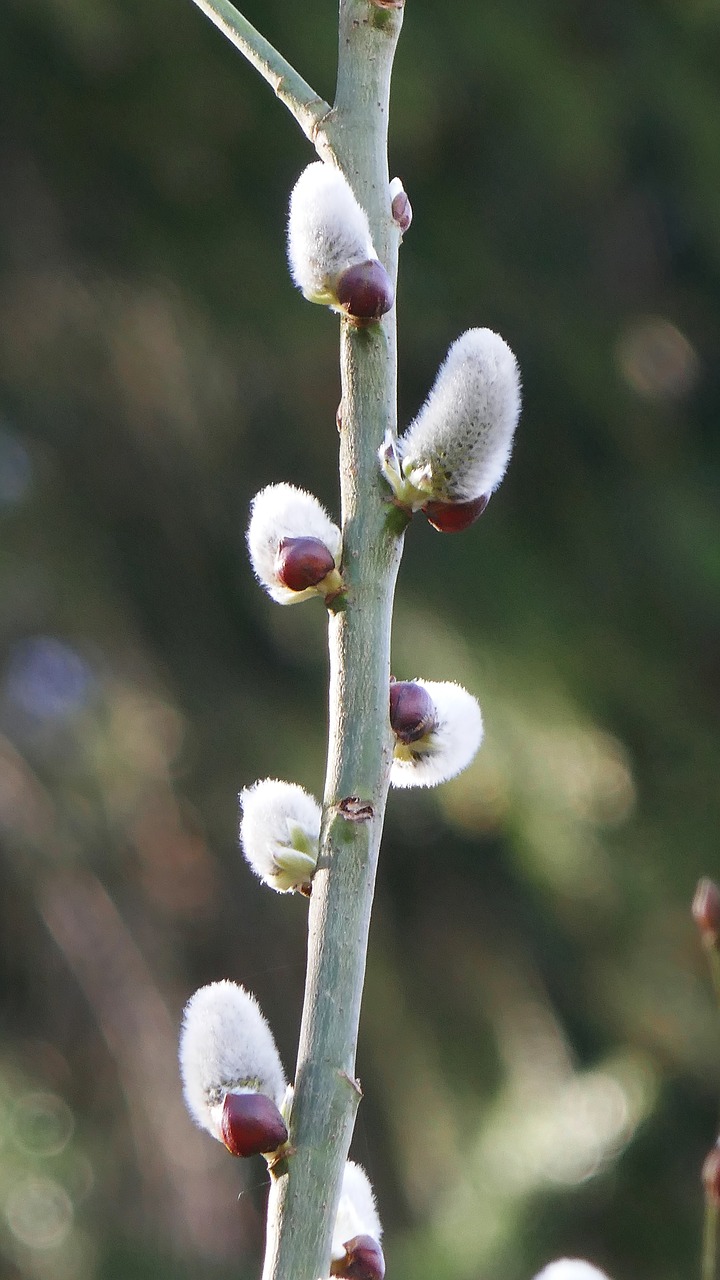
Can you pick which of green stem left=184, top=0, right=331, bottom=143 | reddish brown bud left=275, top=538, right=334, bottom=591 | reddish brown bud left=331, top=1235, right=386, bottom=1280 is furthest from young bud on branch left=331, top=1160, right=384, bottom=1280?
green stem left=184, top=0, right=331, bottom=143

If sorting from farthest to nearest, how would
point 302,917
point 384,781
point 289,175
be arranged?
point 302,917, point 289,175, point 384,781

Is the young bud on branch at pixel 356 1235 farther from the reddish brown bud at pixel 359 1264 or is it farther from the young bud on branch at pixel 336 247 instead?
the young bud on branch at pixel 336 247

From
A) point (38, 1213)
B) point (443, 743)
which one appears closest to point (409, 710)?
point (443, 743)

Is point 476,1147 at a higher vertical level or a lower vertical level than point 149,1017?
lower

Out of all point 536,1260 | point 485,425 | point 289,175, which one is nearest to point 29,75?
point 289,175

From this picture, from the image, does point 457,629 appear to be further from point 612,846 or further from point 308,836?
point 308,836
